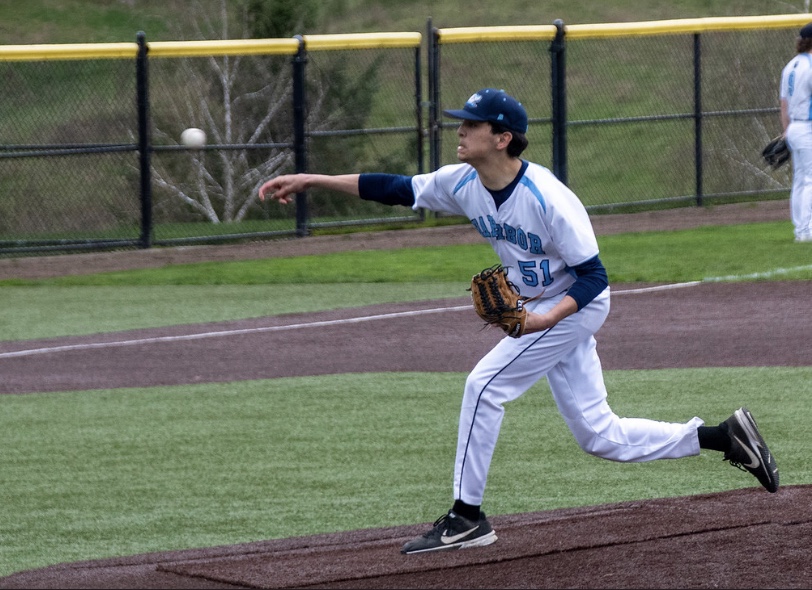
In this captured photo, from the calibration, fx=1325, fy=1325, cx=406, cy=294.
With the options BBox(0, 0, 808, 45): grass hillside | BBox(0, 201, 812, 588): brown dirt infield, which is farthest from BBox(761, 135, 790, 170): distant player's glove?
BBox(0, 0, 808, 45): grass hillside

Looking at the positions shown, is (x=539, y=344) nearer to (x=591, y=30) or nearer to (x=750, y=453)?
(x=750, y=453)

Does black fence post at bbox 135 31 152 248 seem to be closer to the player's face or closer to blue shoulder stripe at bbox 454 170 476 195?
blue shoulder stripe at bbox 454 170 476 195

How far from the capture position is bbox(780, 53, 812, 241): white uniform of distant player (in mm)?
12867

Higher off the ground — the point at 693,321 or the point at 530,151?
the point at 530,151

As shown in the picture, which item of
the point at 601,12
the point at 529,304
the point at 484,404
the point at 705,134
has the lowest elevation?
the point at 484,404

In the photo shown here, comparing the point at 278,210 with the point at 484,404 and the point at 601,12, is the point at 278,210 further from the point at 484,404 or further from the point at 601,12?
the point at 601,12

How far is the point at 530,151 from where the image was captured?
20594 mm

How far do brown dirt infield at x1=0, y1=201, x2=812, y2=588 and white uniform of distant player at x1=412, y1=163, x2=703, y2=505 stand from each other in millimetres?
310

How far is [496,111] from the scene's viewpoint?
16.1 ft

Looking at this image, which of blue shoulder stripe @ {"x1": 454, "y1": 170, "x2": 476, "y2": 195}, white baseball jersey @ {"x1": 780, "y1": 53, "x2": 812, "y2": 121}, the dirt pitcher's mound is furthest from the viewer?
white baseball jersey @ {"x1": 780, "y1": 53, "x2": 812, "y2": 121}

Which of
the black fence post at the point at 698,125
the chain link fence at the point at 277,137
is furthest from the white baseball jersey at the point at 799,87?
the black fence post at the point at 698,125

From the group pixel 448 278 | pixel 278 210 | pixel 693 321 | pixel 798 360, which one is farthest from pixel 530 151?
pixel 798 360

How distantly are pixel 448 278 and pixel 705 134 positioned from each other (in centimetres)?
→ 893

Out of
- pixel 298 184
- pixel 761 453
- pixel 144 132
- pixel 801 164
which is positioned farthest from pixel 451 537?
pixel 144 132
